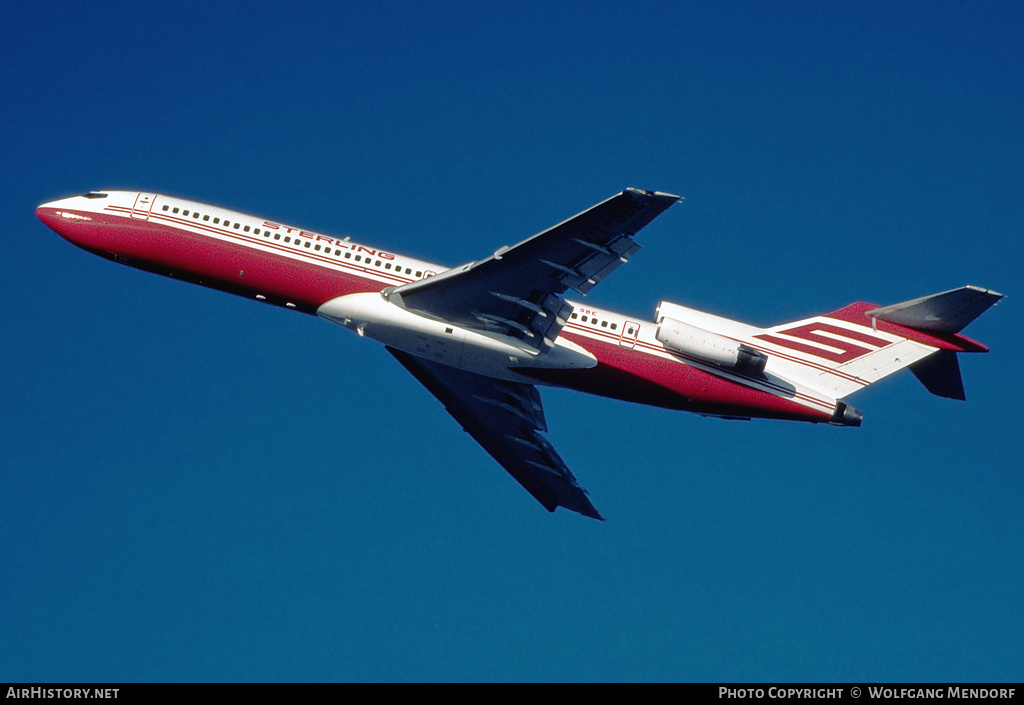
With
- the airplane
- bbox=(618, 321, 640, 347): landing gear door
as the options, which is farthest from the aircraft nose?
bbox=(618, 321, 640, 347): landing gear door

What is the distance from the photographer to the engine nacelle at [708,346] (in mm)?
32188

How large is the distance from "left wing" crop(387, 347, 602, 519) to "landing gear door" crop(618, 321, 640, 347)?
4.26 m

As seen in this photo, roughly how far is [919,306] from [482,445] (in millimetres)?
15896

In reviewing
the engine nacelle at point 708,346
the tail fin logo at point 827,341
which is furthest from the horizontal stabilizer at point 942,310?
the engine nacelle at point 708,346

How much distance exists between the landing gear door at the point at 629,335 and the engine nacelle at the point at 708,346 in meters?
0.88

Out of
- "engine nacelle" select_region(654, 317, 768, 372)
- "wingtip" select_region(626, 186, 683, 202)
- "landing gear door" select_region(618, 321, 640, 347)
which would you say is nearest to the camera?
"wingtip" select_region(626, 186, 683, 202)

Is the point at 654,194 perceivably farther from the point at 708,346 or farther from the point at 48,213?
the point at 48,213

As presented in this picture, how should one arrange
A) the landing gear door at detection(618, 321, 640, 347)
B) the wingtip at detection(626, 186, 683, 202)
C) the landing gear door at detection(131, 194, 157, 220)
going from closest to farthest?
the wingtip at detection(626, 186, 683, 202), the landing gear door at detection(618, 321, 640, 347), the landing gear door at detection(131, 194, 157, 220)

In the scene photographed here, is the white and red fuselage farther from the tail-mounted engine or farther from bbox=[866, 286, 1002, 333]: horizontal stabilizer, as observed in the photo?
A: bbox=[866, 286, 1002, 333]: horizontal stabilizer

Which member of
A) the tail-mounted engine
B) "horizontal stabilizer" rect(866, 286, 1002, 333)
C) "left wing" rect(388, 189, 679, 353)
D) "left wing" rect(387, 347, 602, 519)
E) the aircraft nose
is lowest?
"left wing" rect(387, 347, 602, 519)

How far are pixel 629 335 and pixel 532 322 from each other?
344 centimetres

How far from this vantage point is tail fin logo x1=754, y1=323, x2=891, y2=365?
113ft

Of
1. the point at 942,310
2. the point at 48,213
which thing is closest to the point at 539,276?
the point at 942,310

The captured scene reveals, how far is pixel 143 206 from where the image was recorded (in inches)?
1391
